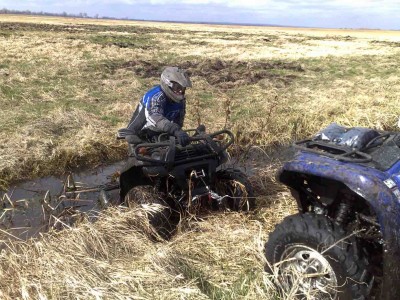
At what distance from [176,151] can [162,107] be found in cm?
71

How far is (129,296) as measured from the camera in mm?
3145

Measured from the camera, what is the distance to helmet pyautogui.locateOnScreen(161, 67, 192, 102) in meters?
5.40

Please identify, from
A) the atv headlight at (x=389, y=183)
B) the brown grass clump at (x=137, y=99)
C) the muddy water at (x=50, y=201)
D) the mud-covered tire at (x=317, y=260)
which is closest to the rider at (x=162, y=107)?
the muddy water at (x=50, y=201)

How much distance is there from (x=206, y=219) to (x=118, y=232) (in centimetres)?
108

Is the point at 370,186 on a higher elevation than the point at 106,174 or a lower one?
higher

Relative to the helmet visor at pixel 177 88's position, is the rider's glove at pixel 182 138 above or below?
below

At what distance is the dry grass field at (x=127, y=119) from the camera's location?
346 centimetres

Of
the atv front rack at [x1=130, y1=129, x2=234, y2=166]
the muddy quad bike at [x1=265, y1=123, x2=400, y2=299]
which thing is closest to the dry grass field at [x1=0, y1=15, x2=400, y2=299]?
the muddy quad bike at [x1=265, y1=123, x2=400, y2=299]

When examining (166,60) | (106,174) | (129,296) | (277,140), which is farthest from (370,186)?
(166,60)

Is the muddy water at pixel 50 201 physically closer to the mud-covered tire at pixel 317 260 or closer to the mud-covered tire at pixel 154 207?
the mud-covered tire at pixel 154 207

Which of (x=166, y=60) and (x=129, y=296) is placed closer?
(x=129, y=296)

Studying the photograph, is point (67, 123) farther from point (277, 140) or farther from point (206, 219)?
point (206, 219)

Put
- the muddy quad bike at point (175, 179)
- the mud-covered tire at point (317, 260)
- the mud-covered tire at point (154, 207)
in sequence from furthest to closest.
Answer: the muddy quad bike at point (175, 179)
the mud-covered tire at point (154, 207)
the mud-covered tire at point (317, 260)

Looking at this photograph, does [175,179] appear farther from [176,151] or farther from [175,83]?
[175,83]
